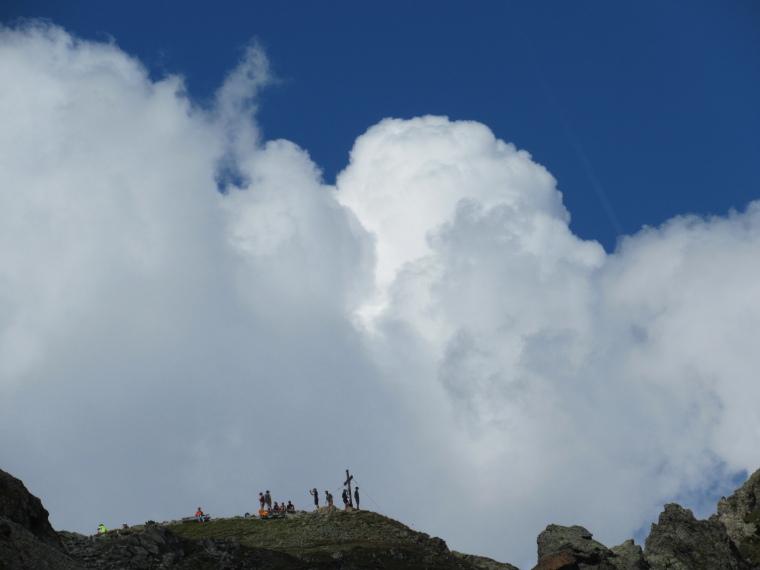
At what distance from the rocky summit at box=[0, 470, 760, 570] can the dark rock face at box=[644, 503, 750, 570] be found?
108mm

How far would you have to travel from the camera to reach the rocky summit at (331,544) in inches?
2195

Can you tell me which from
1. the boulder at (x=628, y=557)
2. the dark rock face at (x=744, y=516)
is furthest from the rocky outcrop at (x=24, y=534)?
the dark rock face at (x=744, y=516)

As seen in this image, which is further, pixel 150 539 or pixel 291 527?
pixel 291 527

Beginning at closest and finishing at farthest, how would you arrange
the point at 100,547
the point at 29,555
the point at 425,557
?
the point at 29,555 < the point at 100,547 < the point at 425,557

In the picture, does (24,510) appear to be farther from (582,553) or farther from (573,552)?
(582,553)

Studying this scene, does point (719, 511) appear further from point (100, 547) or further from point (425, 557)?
point (100, 547)

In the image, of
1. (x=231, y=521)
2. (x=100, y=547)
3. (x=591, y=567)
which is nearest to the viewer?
(x=100, y=547)

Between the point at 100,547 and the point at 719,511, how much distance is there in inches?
2847

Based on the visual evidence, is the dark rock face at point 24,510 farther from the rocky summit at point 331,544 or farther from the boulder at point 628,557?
the boulder at point 628,557

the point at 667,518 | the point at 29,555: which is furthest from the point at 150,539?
the point at 667,518

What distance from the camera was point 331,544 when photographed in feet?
241

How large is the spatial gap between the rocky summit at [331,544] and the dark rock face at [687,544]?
108 millimetres

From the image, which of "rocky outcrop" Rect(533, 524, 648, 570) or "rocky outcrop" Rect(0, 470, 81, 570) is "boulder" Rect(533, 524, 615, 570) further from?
"rocky outcrop" Rect(0, 470, 81, 570)

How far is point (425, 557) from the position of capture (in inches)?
2857
